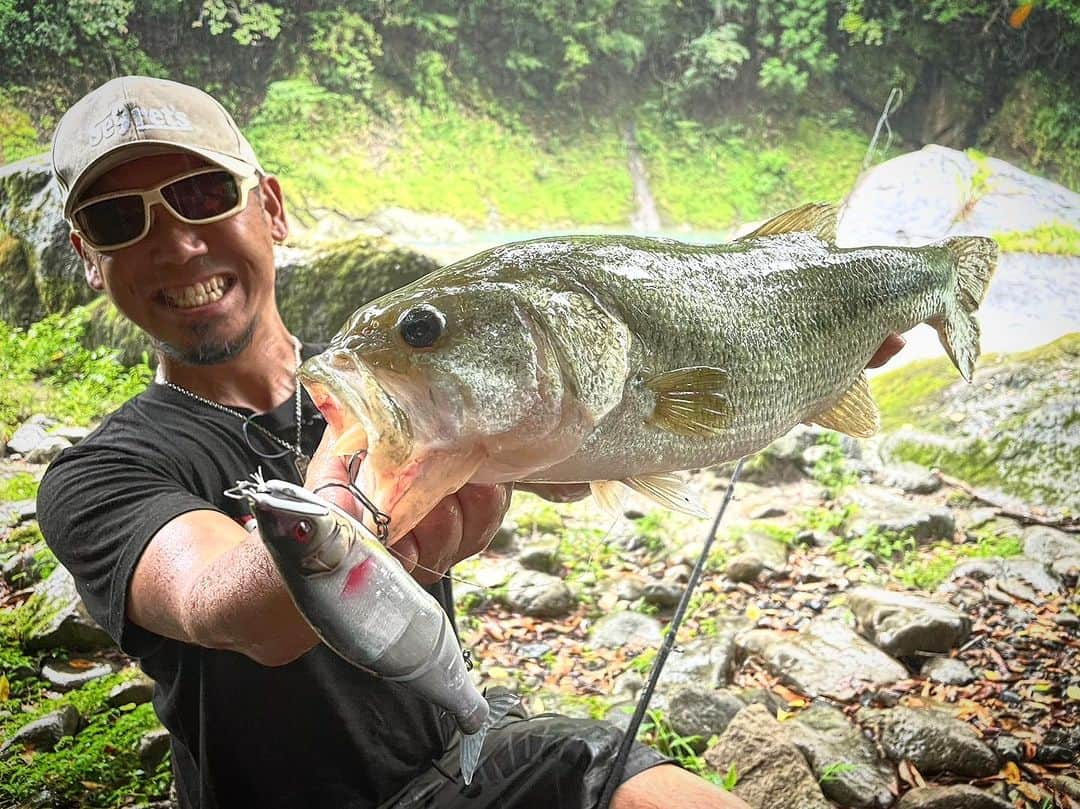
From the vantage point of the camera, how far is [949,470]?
11.6ft

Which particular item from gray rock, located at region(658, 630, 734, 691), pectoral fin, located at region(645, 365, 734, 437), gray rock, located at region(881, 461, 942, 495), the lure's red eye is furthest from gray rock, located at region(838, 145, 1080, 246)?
the lure's red eye

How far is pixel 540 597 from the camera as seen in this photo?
3.12m

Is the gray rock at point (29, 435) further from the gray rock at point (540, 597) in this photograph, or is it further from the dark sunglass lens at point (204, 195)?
the gray rock at point (540, 597)

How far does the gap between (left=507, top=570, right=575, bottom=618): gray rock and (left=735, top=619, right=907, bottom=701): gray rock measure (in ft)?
2.32

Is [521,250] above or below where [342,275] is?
above

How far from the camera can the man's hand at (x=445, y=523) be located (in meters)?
0.90

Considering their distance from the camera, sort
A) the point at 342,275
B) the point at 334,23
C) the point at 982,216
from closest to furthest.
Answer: the point at 334,23 < the point at 342,275 < the point at 982,216

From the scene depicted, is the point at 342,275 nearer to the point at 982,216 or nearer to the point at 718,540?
the point at 718,540

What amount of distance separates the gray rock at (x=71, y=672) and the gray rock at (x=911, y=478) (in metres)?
3.27

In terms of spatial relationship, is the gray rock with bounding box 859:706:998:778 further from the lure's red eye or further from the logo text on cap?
the logo text on cap

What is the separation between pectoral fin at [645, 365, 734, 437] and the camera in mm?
1106

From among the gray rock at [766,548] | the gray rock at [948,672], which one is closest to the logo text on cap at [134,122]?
the gray rock at [766,548]

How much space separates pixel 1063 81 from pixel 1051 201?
0.57m

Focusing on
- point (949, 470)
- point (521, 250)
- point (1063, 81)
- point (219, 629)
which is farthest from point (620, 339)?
point (1063, 81)
